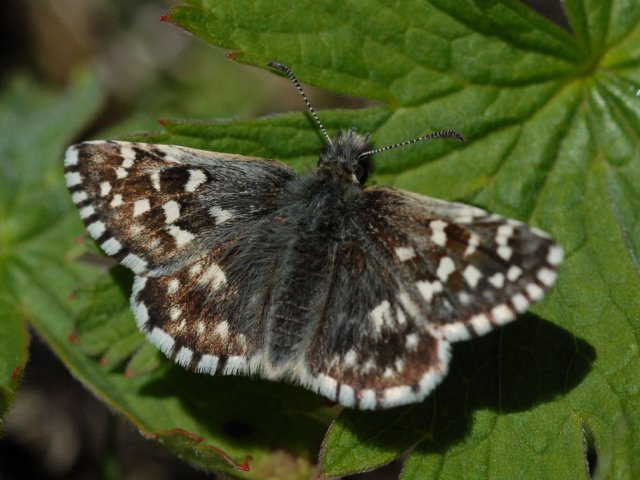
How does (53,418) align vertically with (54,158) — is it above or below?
below

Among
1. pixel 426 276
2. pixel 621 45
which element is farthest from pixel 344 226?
pixel 621 45

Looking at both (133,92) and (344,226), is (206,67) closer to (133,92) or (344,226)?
(133,92)

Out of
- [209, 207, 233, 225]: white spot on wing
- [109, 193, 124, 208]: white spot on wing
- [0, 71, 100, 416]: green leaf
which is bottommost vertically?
[0, 71, 100, 416]: green leaf

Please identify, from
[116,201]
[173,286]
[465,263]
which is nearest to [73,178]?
[116,201]

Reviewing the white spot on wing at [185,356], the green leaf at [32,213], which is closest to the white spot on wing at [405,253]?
the white spot on wing at [185,356]

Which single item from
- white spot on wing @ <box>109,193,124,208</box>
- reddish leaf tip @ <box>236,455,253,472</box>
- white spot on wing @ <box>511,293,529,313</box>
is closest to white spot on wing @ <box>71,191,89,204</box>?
white spot on wing @ <box>109,193,124,208</box>

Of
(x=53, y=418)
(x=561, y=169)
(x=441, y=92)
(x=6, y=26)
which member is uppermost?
(x=441, y=92)

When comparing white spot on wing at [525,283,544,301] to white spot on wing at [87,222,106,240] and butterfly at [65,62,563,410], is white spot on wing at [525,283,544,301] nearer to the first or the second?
butterfly at [65,62,563,410]
